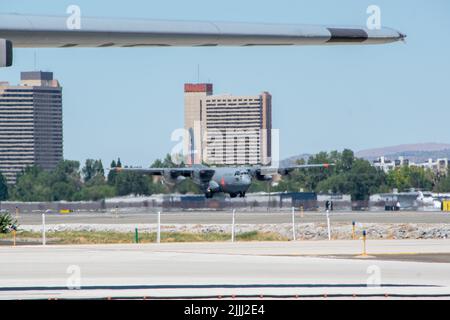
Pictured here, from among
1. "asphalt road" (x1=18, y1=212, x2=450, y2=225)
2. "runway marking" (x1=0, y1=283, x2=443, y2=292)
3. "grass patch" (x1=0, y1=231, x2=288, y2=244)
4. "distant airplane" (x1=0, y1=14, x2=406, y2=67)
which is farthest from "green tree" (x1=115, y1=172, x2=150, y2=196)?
"distant airplane" (x1=0, y1=14, x2=406, y2=67)

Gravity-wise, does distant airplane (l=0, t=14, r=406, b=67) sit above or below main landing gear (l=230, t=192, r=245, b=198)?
above

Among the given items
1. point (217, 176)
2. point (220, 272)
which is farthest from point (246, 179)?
point (220, 272)

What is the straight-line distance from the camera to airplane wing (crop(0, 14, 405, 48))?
53.2ft

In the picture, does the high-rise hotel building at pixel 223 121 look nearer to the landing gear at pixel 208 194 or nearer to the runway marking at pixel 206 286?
the landing gear at pixel 208 194

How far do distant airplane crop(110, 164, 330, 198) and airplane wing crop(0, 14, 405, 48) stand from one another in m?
96.2

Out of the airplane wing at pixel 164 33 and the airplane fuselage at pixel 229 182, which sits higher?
the airplane wing at pixel 164 33

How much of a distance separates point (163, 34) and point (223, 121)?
137998 mm

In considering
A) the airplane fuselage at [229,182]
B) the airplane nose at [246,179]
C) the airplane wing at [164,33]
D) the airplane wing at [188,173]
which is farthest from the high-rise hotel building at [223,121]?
the airplane wing at [164,33]

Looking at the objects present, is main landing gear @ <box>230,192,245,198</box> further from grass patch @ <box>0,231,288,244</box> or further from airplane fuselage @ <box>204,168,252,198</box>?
grass patch @ <box>0,231,288,244</box>

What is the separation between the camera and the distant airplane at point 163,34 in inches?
637

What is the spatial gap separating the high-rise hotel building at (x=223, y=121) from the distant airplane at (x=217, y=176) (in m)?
9.95
